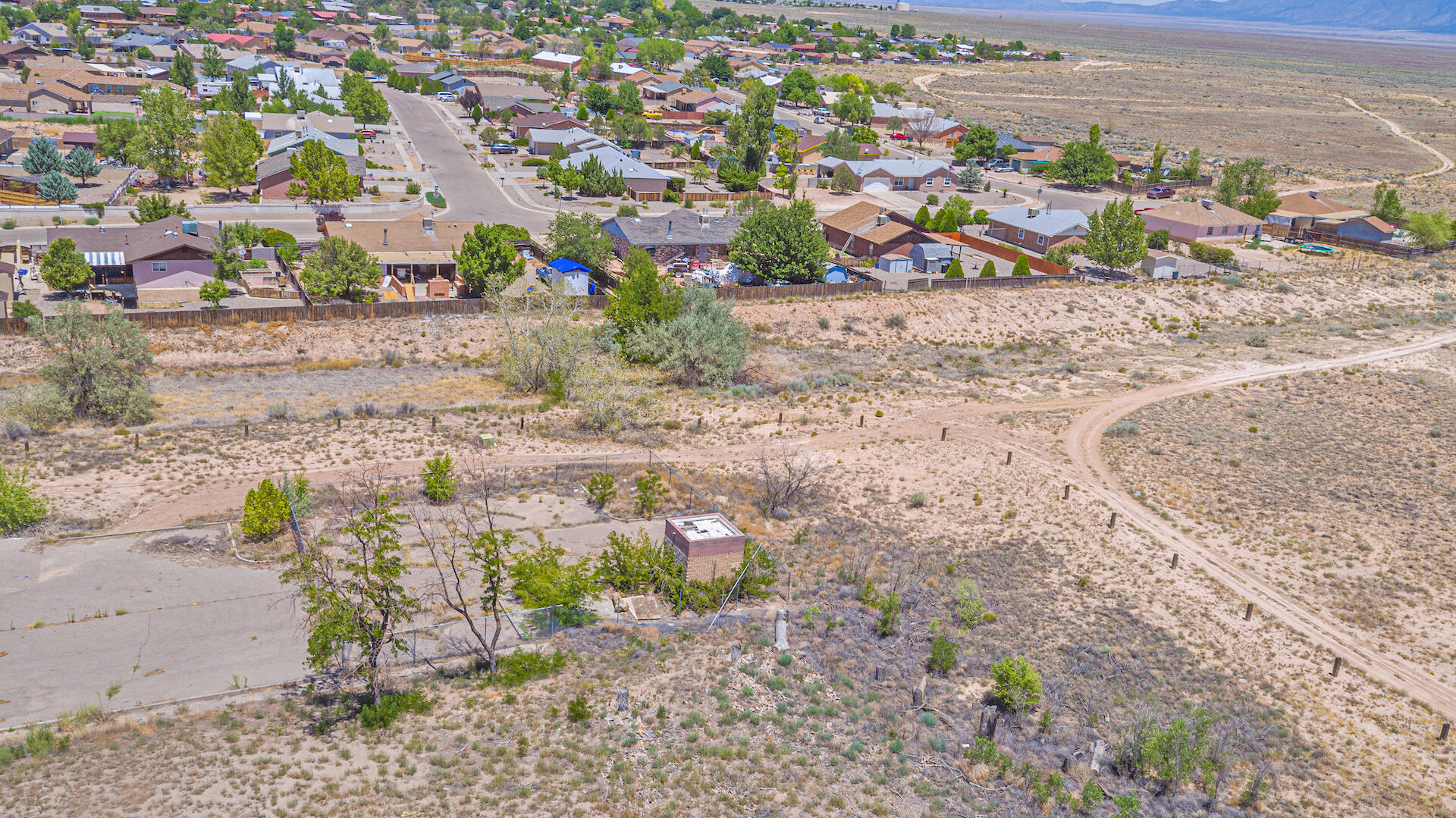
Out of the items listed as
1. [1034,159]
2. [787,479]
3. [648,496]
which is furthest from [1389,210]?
[648,496]

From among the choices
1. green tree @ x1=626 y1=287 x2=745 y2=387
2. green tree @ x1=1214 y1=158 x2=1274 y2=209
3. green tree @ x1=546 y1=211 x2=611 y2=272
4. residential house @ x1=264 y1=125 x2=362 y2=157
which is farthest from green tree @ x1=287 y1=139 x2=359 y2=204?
green tree @ x1=1214 y1=158 x2=1274 y2=209

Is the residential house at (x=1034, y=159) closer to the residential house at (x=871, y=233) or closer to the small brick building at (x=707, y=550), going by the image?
the residential house at (x=871, y=233)

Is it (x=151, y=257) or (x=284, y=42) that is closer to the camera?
(x=151, y=257)

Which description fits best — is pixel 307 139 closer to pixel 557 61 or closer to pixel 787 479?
pixel 787 479

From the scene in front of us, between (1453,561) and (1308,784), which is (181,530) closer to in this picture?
(1308,784)

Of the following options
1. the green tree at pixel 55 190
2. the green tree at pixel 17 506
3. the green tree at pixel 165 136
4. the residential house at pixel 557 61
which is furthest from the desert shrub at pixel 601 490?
the residential house at pixel 557 61
